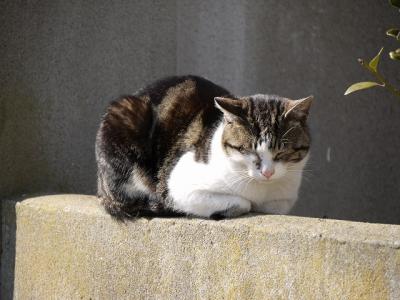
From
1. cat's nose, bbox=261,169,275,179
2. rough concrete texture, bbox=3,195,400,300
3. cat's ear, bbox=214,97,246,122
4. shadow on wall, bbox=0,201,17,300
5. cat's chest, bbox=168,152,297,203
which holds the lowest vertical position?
shadow on wall, bbox=0,201,17,300

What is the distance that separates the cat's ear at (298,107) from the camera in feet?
9.45

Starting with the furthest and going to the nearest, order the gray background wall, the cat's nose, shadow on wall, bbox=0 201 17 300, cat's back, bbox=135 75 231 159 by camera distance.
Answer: the gray background wall
shadow on wall, bbox=0 201 17 300
cat's back, bbox=135 75 231 159
the cat's nose

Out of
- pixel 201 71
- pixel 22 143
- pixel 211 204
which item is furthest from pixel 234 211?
pixel 201 71

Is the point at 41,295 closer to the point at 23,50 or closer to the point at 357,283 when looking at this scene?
the point at 23,50

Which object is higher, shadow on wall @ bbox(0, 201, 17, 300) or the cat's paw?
the cat's paw

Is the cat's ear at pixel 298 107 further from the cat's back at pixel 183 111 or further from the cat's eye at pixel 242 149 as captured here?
the cat's back at pixel 183 111

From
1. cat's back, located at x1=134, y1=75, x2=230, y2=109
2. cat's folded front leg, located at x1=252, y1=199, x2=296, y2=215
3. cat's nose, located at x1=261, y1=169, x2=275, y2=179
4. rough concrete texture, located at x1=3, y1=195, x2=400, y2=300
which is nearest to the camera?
A: rough concrete texture, located at x1=3, y1=195, x2=400, y2=300

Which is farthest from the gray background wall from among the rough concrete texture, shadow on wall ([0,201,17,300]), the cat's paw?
the cat's paw

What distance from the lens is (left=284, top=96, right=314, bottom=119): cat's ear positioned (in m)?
2.88

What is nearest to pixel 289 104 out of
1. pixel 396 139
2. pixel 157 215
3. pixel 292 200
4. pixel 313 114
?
pixel 292 200

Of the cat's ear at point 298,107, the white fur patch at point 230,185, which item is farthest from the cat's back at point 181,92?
the cat's ear at point 298,107

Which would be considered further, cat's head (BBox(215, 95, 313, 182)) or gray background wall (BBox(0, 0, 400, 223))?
gray background wall (BBox(0, 0, 400, 223))

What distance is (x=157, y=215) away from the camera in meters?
3.11

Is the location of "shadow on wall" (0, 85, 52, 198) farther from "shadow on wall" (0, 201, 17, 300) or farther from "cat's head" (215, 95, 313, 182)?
"cat's head" (215, 95, 313, 182)
